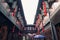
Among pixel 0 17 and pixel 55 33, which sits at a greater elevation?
pixel 0 17

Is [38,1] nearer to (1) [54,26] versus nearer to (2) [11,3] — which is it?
(2) [11,3]

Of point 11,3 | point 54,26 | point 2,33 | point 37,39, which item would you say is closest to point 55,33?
point 54,26

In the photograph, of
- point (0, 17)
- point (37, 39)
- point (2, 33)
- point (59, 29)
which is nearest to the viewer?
point (0, 17)

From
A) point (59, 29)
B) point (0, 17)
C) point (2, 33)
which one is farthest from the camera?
point (2, 33)

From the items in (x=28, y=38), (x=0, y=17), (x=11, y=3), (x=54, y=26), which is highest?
(x=11, y=3)

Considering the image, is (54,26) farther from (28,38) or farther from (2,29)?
(28,38)

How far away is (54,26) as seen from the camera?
12.2m

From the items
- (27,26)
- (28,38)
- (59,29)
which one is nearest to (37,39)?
(59,29)

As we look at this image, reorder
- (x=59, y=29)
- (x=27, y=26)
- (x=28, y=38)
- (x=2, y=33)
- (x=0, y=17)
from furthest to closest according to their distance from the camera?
(x=28, y=38) → (x=27, y=26) → (x=2, y=33) → (x=59, y=29) → (x=0, y=17)

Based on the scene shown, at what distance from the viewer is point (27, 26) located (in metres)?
39.2

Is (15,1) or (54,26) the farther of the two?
(15,1)

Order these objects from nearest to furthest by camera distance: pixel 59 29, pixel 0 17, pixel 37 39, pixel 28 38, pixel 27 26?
pixel 0 17 < pixel 59 29 < pixel 37 39 < pixel 27 26 < pixel 28 38

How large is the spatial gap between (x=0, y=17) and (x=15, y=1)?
5.04 metres

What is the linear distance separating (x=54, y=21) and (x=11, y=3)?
5.67 meters
